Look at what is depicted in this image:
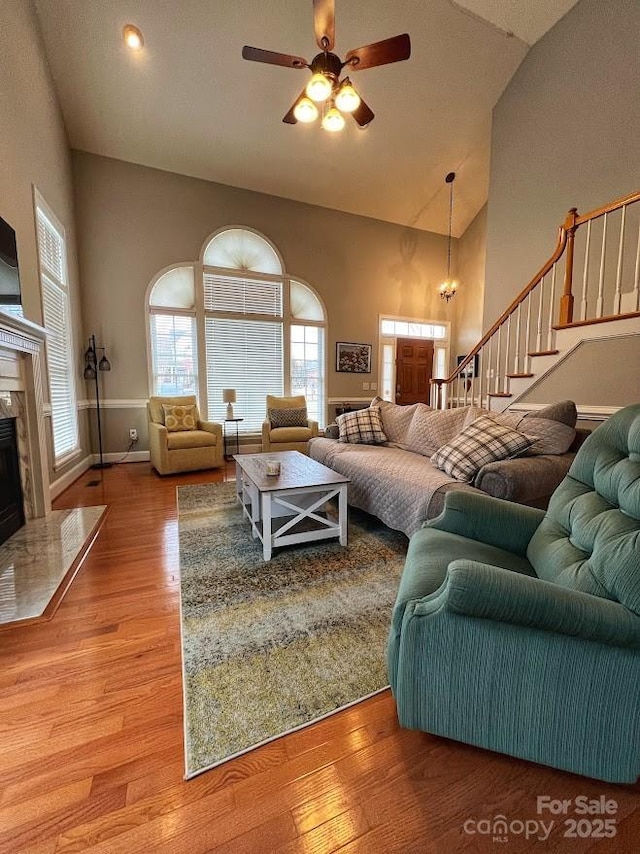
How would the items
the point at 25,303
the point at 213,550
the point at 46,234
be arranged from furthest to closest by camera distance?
the point at 46,234 → the point at 25,303 → the point at 213,550

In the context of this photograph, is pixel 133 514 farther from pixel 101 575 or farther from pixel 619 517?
pixel 619 517

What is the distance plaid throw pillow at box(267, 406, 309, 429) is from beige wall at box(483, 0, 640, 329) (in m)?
2.93

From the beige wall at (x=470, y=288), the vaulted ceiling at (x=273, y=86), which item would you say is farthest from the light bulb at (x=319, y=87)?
the beige wall at (x=470, y=288)

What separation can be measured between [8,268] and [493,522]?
342 cm

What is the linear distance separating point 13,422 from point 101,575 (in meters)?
1.56

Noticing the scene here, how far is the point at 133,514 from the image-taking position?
10.1ft

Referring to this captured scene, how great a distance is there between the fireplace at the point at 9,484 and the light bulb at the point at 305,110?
3.20 meters

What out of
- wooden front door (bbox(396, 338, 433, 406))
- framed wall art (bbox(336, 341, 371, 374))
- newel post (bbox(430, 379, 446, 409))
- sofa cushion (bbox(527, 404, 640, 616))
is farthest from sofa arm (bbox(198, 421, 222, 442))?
sofa cushion (bbox(527, 404, 640, 616))

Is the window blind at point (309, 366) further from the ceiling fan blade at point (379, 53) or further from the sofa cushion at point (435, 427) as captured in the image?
the ceiling fan blade at point (379, 53)

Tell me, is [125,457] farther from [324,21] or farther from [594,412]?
[594,412]

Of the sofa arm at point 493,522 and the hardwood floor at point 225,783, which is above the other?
the sofa arm at point 493,522

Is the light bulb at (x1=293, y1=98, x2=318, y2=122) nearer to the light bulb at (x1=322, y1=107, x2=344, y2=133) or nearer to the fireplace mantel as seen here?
the light bulb at (x1=322, y1=107, x2=344, y2=133)

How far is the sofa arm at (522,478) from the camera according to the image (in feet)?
6.92

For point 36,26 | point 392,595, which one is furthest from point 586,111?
point 36,26
